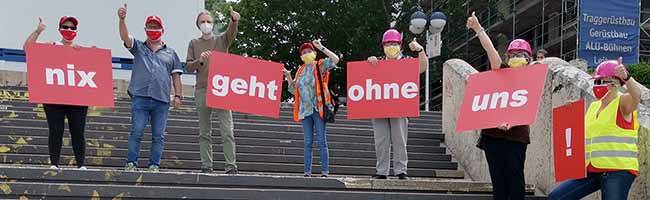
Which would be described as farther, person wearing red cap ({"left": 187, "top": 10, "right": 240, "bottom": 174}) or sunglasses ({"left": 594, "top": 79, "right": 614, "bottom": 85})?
person wearing red cap ({"left": 187, "top": 10, "right": 240, "bottom": 174})

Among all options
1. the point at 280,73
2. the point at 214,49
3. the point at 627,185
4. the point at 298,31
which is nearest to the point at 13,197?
the point at 214,49

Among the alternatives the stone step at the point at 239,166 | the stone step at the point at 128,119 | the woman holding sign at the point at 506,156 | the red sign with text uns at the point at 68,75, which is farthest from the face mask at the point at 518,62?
the stone step at the point at 128,119

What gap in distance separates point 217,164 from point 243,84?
4.30 ft

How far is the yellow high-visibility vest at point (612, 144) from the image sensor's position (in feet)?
18.9

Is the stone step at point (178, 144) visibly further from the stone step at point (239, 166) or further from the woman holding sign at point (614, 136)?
the woman holding sign at point (614, 136)

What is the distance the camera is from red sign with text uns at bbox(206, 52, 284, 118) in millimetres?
7961

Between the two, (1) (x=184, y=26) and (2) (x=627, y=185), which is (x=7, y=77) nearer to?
(1) (x=184, y=26)

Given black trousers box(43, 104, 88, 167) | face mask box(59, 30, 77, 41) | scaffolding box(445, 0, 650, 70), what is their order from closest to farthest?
black trousers box(43, 104, 88, 167), face mask box(59, 30, 77, 41), scaffolding box(445, 0, 650, 70)

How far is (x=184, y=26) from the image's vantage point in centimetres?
1919

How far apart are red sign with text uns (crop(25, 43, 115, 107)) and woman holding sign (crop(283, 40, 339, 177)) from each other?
190 cm

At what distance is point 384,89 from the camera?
27.0 feet

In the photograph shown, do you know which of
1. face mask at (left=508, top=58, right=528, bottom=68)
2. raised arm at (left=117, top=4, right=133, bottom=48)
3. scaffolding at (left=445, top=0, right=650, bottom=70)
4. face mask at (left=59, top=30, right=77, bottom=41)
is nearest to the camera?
face mask at (left=508, top=58, right=528, bottom=68)

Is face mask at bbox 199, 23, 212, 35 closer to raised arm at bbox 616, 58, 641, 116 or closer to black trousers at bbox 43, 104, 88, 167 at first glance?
black trousers at bbox 43, 104, 88, 167

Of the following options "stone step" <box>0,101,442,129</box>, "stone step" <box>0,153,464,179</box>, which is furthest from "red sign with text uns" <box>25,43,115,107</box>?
"stone step" <box>0,101,442,129</box>
